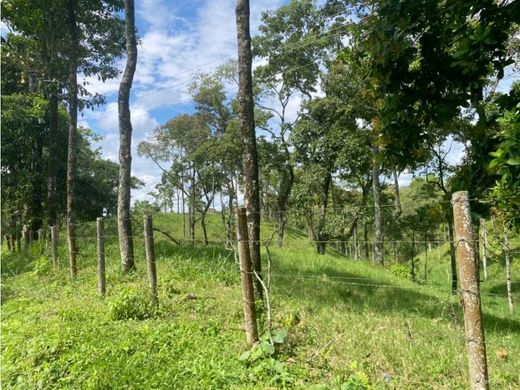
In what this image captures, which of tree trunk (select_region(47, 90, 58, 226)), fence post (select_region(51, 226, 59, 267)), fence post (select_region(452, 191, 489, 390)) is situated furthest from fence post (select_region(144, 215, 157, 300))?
tree trunk (select_region(47, 90, 58, 226))

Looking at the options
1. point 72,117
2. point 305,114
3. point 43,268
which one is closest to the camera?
point 43,268

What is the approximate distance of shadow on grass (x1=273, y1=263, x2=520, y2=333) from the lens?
337 inches

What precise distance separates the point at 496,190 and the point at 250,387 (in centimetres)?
279

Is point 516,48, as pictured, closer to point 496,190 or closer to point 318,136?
point 496,190

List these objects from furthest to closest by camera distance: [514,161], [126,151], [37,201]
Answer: [37,201], [126,151], [514,161]

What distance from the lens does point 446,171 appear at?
17.4 meters

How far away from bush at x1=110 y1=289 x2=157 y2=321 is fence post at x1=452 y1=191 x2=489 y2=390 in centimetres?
456

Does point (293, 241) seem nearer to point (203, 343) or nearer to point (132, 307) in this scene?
point (132, 307)

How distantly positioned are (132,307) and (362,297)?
Result: 573cm

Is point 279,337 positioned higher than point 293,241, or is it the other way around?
point 279,337

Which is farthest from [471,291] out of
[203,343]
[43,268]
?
[43,268]

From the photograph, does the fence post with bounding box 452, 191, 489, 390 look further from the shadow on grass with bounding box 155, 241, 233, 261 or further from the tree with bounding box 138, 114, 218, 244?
the tree with bounding box 138, 114, 218, 244

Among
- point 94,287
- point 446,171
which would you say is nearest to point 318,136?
point 446,171

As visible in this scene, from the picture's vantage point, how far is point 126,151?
989 cm
